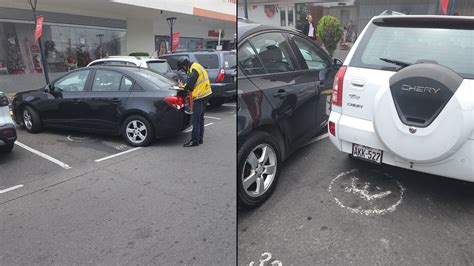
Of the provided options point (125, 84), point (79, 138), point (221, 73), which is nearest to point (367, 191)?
point (221, 73)

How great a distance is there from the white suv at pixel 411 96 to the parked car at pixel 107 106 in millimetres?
1267

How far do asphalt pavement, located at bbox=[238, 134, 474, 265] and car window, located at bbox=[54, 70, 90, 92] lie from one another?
64.0 inches

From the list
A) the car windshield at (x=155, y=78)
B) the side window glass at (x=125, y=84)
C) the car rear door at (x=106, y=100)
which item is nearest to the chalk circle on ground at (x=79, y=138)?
the car rear door at (x=106, y=100)

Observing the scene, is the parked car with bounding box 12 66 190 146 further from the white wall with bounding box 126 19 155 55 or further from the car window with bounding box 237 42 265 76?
the white wall with bounding box 126 19 155 55

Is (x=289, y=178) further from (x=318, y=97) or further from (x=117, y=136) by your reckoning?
(x=117, y=136)

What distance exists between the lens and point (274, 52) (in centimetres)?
230

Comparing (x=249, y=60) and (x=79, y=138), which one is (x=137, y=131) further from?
(x=249, y=60)

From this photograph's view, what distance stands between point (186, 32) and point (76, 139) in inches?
100

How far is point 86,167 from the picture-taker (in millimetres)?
2482

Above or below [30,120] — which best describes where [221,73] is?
above

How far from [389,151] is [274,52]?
1038mm

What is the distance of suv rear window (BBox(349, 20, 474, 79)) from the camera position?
2115 mm

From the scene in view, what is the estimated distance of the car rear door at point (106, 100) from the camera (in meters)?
2.55

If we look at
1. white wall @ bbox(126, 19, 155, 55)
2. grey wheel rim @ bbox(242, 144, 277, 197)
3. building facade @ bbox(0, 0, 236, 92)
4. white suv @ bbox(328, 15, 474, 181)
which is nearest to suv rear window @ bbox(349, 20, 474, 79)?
white suv @ bbox(328, 15, 474, 181)
